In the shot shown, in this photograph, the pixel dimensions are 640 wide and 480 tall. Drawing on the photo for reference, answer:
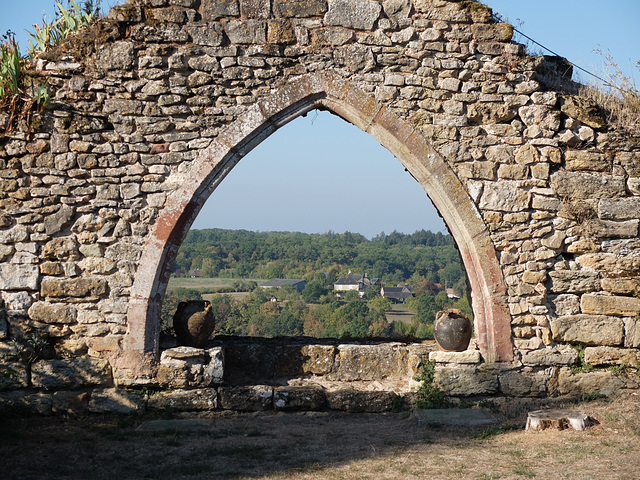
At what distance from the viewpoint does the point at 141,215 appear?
244 inches

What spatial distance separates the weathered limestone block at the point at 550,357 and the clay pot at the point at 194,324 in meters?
3.13

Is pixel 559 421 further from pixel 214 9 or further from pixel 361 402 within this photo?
pixel 214 9

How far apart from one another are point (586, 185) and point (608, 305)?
1193mm

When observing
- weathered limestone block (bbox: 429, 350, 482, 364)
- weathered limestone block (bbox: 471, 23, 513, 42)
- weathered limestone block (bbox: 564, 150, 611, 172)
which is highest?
weathered limestone block (bbox: 471, 23, 513, 42)

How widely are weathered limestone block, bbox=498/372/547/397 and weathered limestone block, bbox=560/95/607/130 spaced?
2548 mm

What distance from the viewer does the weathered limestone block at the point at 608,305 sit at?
20.8 ft

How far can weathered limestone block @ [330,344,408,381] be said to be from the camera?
6988 mm

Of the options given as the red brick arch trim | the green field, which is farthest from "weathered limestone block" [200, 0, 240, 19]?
the green field

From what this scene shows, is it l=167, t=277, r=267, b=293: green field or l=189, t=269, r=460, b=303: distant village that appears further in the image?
l=167, t=277, r=267, b=293: green field

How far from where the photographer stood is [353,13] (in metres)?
Result: 6.31

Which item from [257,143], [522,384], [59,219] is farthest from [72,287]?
[522,384]

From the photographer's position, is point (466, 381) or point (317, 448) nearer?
point (317, 448)

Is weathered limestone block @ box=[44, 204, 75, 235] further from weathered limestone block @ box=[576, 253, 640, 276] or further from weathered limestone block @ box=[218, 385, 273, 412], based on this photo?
weathered limestone block @ box=[576, 253, 640, 276]

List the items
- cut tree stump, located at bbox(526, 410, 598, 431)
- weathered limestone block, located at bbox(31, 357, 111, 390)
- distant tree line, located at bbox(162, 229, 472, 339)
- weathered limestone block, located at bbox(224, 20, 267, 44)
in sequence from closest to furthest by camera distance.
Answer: cut tree stump, located at bbox(526, 410, 598, 431) < weathered limestone block, located at bbox(31, 357, 111, 390) < weathered limestone block, located at bbox(224, 20, 267, 44) < distant tree line, located at bbox(162, 229, 472, 339)
